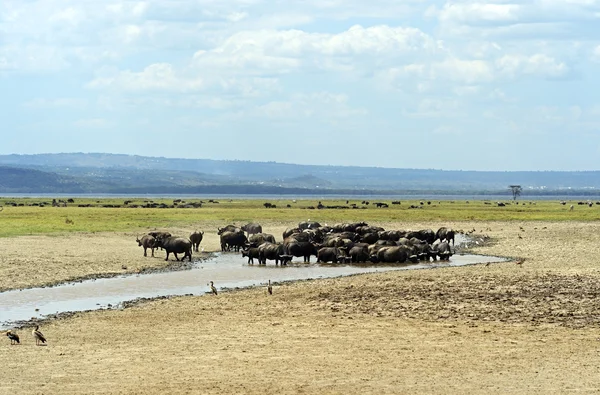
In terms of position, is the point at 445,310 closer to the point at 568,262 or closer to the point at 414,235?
the point at 568,262

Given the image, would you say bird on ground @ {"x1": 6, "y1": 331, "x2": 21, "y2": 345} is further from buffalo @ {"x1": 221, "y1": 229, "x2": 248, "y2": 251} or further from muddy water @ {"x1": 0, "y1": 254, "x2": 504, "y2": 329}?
buffalo @ {"x1": 221, "y1": 229, "x2": 248, "y2": 251}

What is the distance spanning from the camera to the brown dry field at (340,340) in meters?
13.0

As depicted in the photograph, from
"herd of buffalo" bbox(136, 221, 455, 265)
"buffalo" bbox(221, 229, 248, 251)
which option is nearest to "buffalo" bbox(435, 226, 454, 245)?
"herd of buffalo" bbox(136, 221, 455, 265)

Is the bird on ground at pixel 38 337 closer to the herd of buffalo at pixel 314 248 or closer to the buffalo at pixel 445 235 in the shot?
the herd of buffalo at pixel 314 248

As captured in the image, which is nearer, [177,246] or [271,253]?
[177,246]

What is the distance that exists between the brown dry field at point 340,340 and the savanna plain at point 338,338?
0.12 feet

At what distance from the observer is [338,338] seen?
54.5 feet

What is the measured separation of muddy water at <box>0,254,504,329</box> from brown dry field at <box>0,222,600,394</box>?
1.24 metres

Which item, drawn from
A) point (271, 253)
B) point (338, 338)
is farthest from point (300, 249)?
point (338, 338)

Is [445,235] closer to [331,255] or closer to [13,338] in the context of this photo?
[331,255]

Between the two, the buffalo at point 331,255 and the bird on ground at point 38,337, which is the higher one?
the bird on ground at point 38,337

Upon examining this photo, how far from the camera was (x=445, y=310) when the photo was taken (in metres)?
19.7

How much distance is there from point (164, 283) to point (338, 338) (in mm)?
11673

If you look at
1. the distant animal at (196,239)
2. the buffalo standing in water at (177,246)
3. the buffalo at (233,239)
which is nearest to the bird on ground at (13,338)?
the buffalo standing in water at (177,246)
